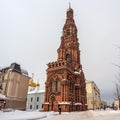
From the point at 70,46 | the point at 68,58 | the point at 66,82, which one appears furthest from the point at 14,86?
the point at 70,46

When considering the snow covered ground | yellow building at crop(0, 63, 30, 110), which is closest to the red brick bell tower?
yellow building at crop(0, 63, 30, 110)

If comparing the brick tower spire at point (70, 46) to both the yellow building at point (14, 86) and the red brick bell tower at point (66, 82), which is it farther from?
the yellow building at point (14, 86)

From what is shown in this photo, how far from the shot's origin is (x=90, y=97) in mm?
70688

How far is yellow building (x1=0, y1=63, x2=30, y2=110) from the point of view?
119ft

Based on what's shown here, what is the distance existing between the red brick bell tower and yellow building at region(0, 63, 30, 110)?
667cm

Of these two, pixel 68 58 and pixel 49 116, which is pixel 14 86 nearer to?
pixel 49 116

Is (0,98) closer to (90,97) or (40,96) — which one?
(40,96)

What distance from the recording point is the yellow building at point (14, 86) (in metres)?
36.3

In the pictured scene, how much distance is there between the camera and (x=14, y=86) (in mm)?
37469

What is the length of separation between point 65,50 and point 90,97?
33662 millimetres

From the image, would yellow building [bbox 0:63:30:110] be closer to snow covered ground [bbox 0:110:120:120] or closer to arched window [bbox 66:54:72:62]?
snow covered ground [bbox 0:110:120:120]

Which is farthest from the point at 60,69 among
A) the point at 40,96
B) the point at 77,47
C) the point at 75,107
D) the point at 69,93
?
the point at 40,96

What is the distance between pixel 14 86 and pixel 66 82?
43.8ft

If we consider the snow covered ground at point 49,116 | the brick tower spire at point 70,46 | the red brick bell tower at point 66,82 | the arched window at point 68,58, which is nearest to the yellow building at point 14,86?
the red brick bell tower at point 66,82
